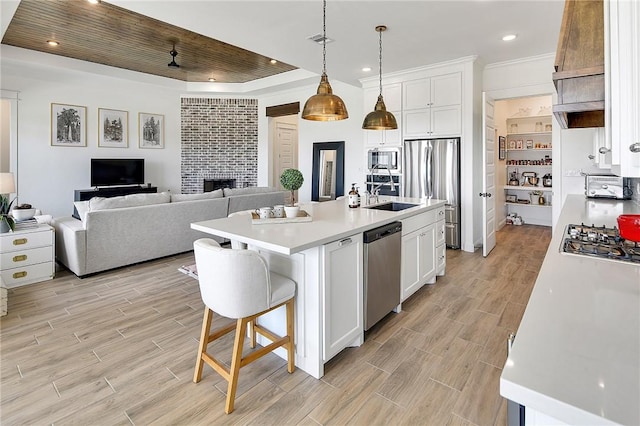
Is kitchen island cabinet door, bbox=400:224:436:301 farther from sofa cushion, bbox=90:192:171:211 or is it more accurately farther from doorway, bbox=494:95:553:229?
doorway, bbox=494:95:553:229

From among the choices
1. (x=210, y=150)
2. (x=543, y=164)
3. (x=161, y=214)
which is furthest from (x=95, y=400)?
(x=543, y=164)

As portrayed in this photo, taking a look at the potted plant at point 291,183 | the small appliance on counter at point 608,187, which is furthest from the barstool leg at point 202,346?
the small appliance on counter at point 608,187

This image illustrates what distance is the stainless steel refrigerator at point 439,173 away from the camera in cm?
519

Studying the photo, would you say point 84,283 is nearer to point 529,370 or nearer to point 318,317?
point 318,317

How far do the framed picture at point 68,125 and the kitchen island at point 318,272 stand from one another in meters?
5.83

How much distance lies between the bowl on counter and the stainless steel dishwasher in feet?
4.44

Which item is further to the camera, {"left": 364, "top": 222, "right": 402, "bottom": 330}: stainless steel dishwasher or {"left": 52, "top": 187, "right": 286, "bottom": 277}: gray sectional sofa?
{"left": 52, "top": 187, "right": 286, "bottom": 277}: gray sectional sofa

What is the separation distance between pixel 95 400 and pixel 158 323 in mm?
941

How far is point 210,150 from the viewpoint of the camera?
8320 mm

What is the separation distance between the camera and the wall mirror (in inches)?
279

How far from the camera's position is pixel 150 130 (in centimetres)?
759

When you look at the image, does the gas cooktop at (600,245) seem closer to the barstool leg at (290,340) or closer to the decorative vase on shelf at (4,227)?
the barstool leg at (290,340)

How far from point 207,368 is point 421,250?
2148 millimetres

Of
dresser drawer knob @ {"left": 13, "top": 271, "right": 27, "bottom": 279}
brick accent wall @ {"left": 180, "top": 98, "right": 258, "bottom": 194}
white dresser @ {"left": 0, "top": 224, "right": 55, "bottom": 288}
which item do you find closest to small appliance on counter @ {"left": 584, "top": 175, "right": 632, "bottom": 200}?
white dresser @ {"left": 0, "top": 224, "right": 55, "bottom": 288}
